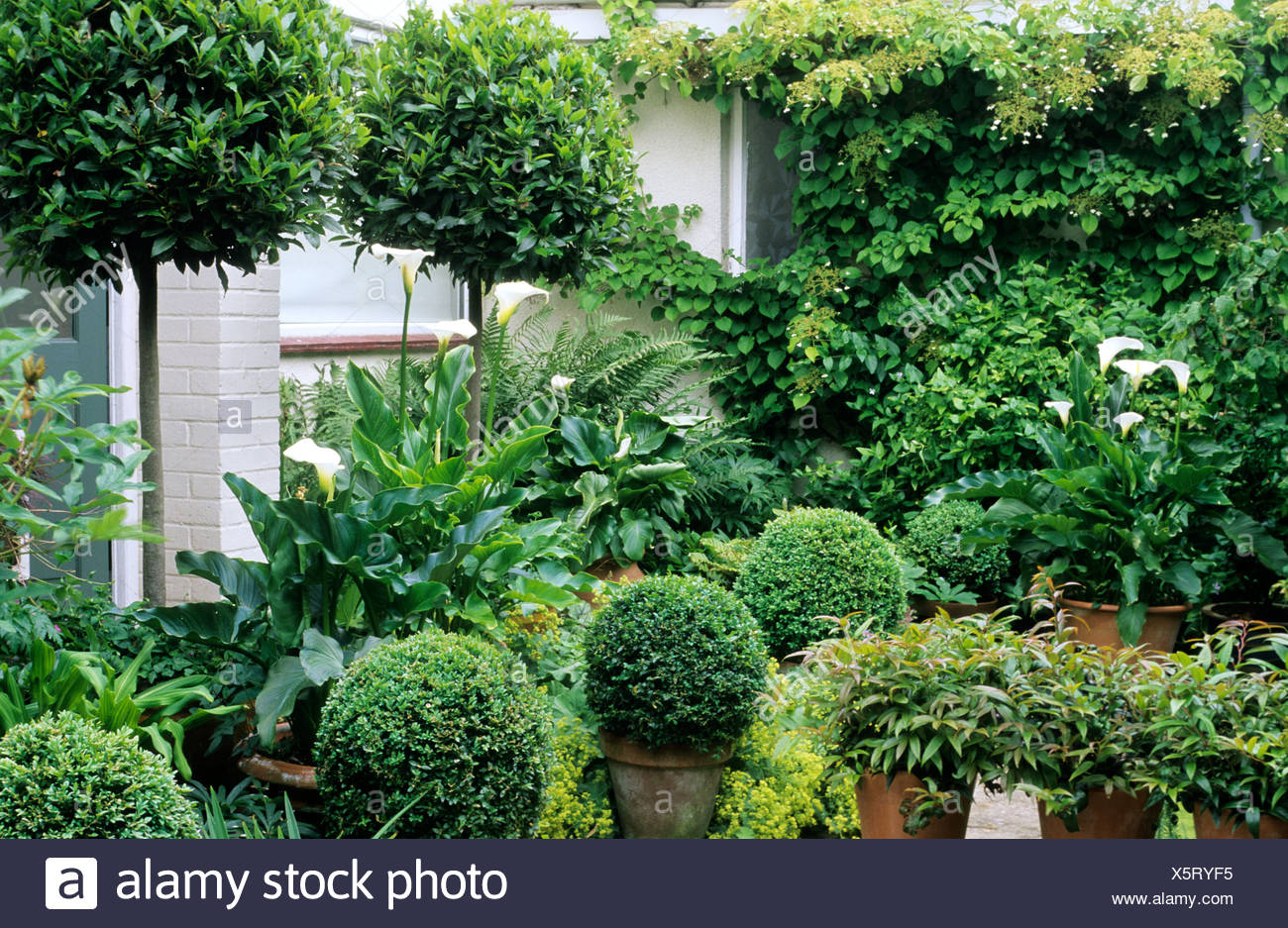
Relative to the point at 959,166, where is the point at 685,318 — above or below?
below

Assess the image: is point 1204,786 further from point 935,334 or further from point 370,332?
point 370,332

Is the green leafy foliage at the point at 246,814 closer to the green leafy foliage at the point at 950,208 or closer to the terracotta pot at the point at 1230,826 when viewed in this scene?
the terracotta pot at the point at 1230,826

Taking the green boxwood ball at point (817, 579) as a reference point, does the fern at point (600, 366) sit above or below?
above

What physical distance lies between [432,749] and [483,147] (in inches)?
98.8

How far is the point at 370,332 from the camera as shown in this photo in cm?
689

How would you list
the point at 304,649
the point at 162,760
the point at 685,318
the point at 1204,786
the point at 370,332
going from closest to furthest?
1. the point at 162,760
2. the point at 1204,786
3. the point at 304,649
4. the point at 370,332
5. the point at 685,318

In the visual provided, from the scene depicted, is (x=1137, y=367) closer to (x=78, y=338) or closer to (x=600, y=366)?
(x=600, y=366)

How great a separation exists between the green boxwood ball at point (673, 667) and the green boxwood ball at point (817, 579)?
1458 millimetres

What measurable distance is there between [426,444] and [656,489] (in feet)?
6.20

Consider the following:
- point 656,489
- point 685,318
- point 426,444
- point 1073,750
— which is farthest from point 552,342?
point 1073,750

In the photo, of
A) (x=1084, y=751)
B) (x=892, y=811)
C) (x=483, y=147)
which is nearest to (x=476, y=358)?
(x=483, y=147)

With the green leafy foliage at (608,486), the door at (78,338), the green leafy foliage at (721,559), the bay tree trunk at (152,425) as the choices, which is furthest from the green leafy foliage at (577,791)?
the door at (78,338)

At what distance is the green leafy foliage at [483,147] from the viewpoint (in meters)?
4.58
